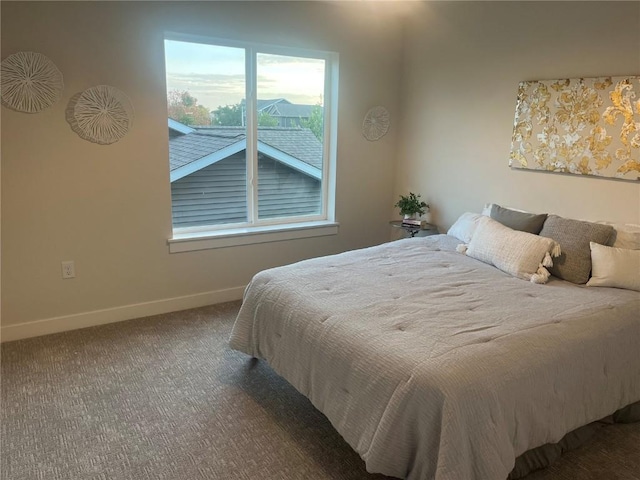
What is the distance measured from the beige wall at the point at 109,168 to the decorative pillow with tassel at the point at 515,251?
171 cm

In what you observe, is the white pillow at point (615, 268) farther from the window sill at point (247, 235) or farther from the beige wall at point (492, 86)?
the window sill at point (247, 235)

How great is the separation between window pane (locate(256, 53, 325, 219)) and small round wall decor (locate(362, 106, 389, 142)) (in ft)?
1.30

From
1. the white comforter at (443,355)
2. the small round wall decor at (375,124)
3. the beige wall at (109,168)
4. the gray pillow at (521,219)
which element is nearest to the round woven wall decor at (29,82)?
the beige wall at (109,168)

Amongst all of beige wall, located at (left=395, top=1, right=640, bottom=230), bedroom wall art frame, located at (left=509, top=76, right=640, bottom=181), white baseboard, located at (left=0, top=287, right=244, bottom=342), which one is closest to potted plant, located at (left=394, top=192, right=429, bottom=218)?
beige wall, located at (left=395, top=1, right=640, bottom=230)

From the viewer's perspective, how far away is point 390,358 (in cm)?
185

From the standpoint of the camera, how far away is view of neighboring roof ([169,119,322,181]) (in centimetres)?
357

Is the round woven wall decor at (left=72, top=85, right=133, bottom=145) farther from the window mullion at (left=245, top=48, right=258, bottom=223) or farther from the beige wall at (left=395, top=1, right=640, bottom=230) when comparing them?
the beige wall at (left=395, top=1, right=640, bottom=230)

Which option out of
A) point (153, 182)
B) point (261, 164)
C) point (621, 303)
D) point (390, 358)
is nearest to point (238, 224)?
point (261, 164)

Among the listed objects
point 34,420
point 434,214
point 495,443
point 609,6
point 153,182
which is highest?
point 609,6

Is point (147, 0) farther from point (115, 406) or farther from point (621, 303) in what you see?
point (621, 303)

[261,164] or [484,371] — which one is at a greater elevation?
[261,164]

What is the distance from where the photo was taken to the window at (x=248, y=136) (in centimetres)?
354

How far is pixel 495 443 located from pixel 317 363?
0.79 metres

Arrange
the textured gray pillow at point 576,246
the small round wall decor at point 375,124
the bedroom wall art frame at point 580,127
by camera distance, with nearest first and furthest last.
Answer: the textured gray pillow at point 576,246 < the bedroom wall art frame at point 580,127 < the small round wall decor at point 375,124
